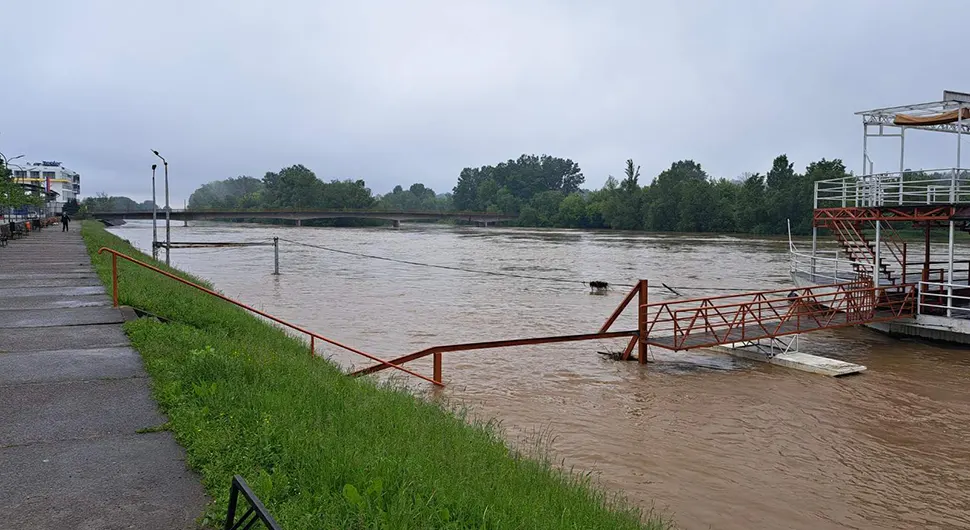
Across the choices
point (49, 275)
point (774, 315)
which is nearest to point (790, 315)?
point (774, 315)

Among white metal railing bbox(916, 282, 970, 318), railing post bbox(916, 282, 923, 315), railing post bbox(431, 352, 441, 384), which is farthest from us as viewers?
railing post bbox(916, 282, 923, 315)

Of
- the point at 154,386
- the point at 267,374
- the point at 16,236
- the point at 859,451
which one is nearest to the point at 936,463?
the point at 859,451

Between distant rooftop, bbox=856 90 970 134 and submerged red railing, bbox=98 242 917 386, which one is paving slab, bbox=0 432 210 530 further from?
distant rooftop, bbox=856 90 970 134

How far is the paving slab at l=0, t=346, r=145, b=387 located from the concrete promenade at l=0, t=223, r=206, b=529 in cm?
1

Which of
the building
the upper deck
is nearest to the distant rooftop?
the upper deck

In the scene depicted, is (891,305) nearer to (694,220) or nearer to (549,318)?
(549,318)

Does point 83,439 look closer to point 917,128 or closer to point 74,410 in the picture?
point 74,410

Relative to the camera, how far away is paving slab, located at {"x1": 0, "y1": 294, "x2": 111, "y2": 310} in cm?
1437

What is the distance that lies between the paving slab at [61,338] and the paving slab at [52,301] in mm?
2649

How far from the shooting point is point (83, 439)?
6480 mm

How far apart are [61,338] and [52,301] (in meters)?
4.88

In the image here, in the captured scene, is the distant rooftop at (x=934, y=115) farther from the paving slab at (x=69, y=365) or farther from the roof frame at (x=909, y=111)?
the paving slab at (x=69, y=365)

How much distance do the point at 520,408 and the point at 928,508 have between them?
638 centimetres

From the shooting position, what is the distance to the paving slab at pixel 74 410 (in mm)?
6660
